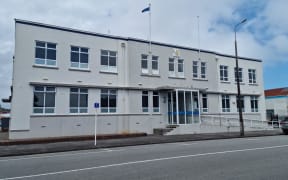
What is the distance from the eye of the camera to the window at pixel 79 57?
70.0 feet

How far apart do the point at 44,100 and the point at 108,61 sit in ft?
22.5

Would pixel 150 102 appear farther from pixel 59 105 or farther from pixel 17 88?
pixel 17 88

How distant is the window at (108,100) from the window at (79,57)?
3.00 meters

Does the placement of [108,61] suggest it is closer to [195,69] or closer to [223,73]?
[195,69]

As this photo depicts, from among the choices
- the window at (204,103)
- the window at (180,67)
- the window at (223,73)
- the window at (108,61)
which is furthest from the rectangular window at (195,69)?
the window at (108,61)

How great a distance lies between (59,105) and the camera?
20000 millimetres

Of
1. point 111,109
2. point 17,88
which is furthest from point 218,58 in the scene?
point 17,88

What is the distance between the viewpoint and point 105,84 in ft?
73.1

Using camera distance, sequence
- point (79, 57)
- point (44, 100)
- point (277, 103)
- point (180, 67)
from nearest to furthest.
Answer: point (44, 100) → point (79, 57) → point (180, 67) → point (277, 103)

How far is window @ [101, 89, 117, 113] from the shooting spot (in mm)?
22109

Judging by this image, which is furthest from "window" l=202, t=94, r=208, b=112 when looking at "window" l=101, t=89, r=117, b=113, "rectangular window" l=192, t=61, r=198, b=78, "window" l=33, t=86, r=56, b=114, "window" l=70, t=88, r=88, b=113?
"window" l=33, t=86, r=56, b=114

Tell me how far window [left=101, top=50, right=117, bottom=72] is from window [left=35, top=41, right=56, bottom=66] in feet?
14.6

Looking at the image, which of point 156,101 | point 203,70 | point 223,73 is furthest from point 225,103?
point 156,101

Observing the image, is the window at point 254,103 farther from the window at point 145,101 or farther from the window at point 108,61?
the window at point 108,61
